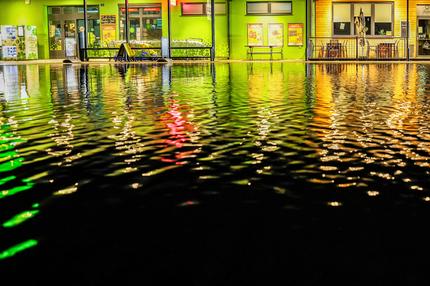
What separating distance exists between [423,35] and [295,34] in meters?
6.03

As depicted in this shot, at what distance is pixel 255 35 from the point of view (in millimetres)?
32156

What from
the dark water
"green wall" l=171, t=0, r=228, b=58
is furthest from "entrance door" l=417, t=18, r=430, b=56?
the dark water

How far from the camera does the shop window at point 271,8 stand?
3191cm

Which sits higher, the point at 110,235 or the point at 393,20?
the point at 393,20

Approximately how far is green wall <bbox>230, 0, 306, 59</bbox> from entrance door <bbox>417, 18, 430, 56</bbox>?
17.7 feet

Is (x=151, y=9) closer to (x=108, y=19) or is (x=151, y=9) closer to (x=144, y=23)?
(x=144, y=23)

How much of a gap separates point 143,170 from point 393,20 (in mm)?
28750

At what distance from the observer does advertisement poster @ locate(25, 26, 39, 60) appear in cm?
3247

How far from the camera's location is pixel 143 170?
4426 millimetres

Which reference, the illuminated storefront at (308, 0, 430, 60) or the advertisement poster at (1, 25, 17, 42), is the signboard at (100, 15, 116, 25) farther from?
the illuminated storefront at (308, 0, 430, 60)

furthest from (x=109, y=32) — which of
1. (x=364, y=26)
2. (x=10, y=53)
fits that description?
(x=364, y=26)

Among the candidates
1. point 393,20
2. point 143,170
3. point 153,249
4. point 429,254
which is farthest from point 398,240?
point 393,20

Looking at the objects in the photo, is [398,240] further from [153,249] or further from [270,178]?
[270,178]

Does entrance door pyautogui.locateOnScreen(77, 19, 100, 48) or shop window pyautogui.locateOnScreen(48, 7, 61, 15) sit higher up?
shop window pyautogui.locateOnScreen(48, 7, 61, 15)
